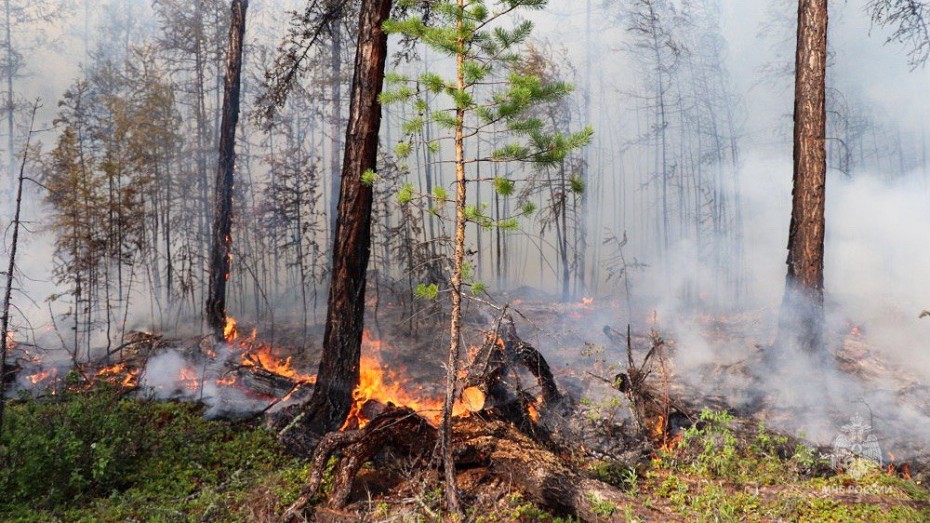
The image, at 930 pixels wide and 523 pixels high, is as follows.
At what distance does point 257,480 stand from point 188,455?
1379 millimetres

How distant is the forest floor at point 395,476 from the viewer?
434cm

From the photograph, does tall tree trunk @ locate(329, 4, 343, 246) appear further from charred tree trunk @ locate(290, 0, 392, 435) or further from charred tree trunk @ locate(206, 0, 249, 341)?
charred tree trunk @ locate(290, 0, 392, 435)

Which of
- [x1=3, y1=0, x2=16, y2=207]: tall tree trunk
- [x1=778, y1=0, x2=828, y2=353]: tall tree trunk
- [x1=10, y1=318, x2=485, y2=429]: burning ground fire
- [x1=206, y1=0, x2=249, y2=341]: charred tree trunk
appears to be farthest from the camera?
[x1=3, y1=0, x2=16, y2=207]: tall tree trunk

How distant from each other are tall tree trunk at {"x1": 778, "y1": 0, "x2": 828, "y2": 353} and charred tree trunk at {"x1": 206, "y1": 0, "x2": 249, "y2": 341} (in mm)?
10354

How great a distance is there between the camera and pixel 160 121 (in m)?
17.4

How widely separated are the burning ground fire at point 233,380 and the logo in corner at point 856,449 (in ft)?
13.2

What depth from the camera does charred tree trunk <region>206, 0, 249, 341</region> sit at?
10.7 metres

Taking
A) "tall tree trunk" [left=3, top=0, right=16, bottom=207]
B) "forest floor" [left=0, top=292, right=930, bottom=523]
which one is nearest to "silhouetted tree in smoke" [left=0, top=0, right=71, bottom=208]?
"tall tree trunk" [left=3, top=0, right=16, bottom=207]

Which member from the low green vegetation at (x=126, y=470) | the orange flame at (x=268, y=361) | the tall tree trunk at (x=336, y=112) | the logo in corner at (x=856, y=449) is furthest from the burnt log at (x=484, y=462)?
the tall tree trunk at (x=336, y=112)

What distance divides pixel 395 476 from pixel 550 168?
45.0ft

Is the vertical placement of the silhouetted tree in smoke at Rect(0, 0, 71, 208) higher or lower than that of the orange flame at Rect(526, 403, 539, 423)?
higher

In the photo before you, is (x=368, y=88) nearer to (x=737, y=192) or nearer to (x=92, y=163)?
(x=92, y=163)

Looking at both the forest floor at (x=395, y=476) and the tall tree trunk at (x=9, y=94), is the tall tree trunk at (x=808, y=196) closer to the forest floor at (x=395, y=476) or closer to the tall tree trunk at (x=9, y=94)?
the forest floor at (x=395, y=476)

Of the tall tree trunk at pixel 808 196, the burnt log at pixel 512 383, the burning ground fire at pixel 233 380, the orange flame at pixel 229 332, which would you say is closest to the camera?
the burnt log at pixel 512 383
